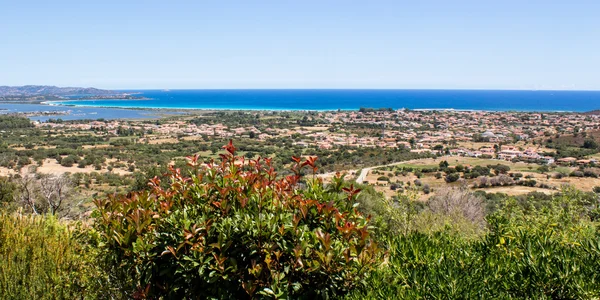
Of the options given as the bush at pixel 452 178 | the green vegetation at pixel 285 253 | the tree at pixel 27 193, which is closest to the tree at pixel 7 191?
the tree at pixel 27 193

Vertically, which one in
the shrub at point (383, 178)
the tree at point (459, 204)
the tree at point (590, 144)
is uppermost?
the tree at point (459, 204)

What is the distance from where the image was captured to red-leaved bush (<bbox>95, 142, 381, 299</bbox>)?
8.04 ft

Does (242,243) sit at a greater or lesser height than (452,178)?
greater

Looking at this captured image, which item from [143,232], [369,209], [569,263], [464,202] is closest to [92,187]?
[369,209]

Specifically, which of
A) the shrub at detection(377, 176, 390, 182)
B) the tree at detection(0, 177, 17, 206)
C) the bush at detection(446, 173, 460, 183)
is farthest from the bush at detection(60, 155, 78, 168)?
the bush at detection(446, 173, 460, 183)

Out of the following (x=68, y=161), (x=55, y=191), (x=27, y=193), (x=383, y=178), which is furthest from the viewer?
(x=68, y=161)

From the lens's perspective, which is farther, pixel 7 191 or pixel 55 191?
pixel 7 191

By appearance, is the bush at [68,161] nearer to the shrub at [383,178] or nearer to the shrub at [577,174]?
the shrub at [383,178]

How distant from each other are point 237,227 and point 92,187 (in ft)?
85.0

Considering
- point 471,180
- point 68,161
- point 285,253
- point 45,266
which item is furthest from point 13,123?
point 285,253

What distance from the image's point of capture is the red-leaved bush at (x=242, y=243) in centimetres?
245

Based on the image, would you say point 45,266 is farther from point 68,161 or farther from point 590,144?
point 590,144

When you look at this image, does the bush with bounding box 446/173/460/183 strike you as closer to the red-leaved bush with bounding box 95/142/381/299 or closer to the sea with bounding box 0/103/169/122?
the red-leaved bush with bounding box 95/142/381/299

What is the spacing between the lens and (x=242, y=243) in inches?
100
